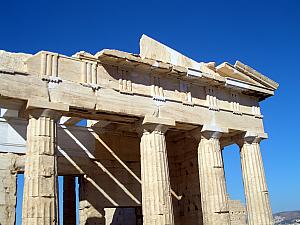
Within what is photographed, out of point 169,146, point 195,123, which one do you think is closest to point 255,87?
point 195,123

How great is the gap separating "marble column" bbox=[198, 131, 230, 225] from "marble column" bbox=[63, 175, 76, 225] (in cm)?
557

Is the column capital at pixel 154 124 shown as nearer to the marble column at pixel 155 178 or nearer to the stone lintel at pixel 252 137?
the marble column at pixel 155 178

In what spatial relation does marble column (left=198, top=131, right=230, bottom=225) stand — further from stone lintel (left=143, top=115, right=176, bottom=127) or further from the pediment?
the pediment

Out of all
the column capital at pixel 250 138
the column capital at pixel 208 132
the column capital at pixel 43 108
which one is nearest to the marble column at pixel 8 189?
the column capital at pixel 43 108

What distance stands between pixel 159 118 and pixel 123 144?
13.8ft

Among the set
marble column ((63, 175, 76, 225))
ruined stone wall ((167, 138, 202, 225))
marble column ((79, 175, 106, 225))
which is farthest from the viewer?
ruined stone wall ((167, 138, 202, 225))

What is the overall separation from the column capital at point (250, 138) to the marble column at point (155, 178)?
414 cm

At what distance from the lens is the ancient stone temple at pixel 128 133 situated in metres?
11.2

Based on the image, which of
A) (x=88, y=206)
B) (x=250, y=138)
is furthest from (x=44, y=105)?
(x=250, y=138)

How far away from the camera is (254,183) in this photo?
15.9 meters

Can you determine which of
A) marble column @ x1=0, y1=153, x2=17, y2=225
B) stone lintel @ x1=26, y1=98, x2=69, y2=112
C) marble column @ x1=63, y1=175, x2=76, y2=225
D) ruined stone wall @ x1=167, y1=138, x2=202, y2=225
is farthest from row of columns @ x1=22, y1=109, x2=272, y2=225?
marble column @ x1=63, y1=175, x2=76, y2=225

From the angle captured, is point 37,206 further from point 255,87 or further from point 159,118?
point 255,87

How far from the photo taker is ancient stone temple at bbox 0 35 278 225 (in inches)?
439

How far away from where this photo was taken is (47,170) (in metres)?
10.9
